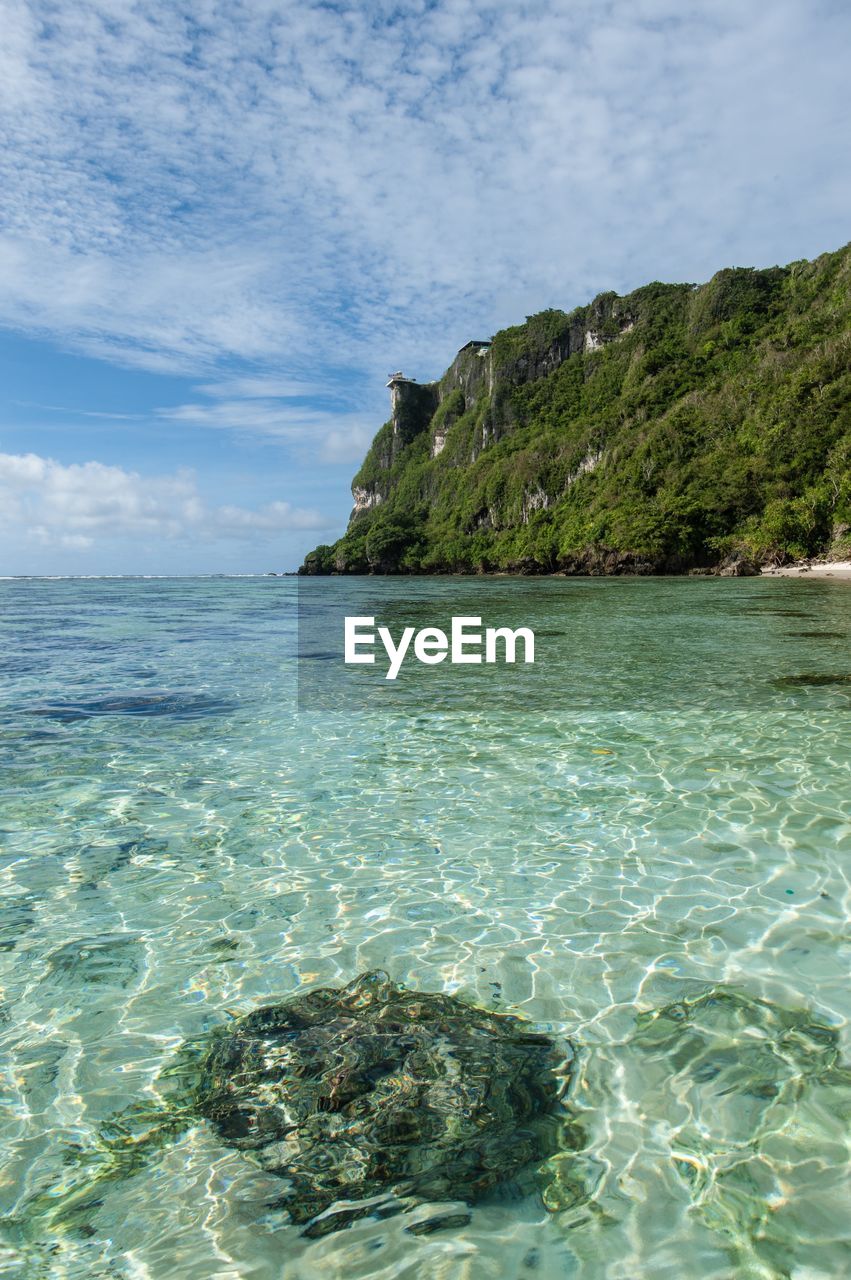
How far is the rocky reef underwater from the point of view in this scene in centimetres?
265

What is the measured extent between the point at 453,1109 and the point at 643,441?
109 m

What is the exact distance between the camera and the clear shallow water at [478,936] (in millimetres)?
2551

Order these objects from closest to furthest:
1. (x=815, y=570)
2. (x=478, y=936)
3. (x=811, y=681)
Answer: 1. (x=478, y=936)
2. (x=811, y=681)
3. (x=815, y=570)

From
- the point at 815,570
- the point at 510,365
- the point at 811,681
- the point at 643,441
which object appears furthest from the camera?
the point at 510,365

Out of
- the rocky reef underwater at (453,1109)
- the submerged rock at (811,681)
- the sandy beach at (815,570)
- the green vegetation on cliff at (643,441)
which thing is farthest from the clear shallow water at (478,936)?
the green vegetation on cliff at (643,441)

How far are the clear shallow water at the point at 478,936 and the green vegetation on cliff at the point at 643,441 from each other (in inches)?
2673

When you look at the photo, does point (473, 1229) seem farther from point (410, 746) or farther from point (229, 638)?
point (229, 638)

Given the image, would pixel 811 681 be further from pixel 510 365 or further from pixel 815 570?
pixel 510 365

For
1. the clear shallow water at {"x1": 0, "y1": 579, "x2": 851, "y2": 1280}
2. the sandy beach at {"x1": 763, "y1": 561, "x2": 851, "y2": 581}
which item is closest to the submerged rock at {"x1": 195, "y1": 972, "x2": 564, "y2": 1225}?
the clear shallow water at {"x1": 0, "y1": 579, "x2": 851, "y2": 1280}

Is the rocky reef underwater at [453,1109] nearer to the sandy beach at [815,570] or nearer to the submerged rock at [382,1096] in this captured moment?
the submerged rock at [382,1096]

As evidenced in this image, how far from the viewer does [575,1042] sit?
3.54m

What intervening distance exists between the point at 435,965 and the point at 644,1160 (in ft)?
5.50

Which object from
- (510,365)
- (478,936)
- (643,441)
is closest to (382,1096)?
(478,936)

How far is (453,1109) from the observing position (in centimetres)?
301
